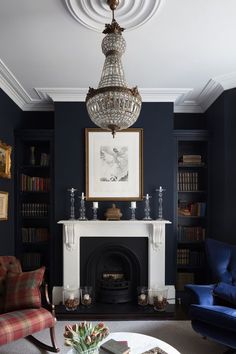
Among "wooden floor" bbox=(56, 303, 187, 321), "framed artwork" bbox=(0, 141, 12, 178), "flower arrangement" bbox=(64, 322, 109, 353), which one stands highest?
"framed artwork" bbox=(0, 141, 12, 178)

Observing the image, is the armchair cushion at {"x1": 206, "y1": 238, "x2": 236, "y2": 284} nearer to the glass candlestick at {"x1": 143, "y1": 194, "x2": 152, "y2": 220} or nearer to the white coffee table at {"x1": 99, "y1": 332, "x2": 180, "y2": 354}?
the glass candlestick at {"x1": 143, "y1": 194, "x2": 152, "y2": 220}

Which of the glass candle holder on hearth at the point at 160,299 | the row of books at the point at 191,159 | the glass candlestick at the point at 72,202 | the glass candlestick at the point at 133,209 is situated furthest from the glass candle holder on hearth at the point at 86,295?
the row of books at the point at 191,159

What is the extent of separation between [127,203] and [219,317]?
208cm

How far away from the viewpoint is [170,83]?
3971mm

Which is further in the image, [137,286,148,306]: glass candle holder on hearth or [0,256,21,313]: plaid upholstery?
[137,286,148,306]: glass candle holder on hearth


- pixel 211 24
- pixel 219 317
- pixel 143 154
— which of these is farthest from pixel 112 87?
pixel 143 154

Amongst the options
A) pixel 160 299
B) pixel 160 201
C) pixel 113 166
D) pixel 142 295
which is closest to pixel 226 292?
pixel 160 299

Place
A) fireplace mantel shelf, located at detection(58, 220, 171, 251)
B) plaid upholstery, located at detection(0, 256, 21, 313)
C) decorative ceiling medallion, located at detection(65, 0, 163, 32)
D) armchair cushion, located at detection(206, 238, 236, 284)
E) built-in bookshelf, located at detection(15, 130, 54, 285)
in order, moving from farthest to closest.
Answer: built-in bookshelf, located at detection(15, 130, 54, 285) < fireplace mantel shelf, located at detection(58, 220, 171, 251) < armchair cushion, located at detection(206, 238, 236, 284) < plaid upholstery, located at detection(0, 256, 21, 313) < decorative ceiling medallion, located at detection(65, 0, 163, 32)

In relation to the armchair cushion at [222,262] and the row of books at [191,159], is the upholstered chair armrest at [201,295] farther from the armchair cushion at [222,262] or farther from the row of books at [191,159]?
the row of books at [191,159]

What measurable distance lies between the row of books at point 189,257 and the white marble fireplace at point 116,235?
1.65 ft

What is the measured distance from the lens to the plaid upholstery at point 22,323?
8.24 feet

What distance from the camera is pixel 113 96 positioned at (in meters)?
1.88

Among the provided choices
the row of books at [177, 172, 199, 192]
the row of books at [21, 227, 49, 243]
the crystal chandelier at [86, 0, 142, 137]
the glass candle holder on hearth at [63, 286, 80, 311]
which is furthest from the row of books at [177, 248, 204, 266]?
the crystal chandelier at [86, 0, 142, 137]

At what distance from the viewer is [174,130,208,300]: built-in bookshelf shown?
4473mm
